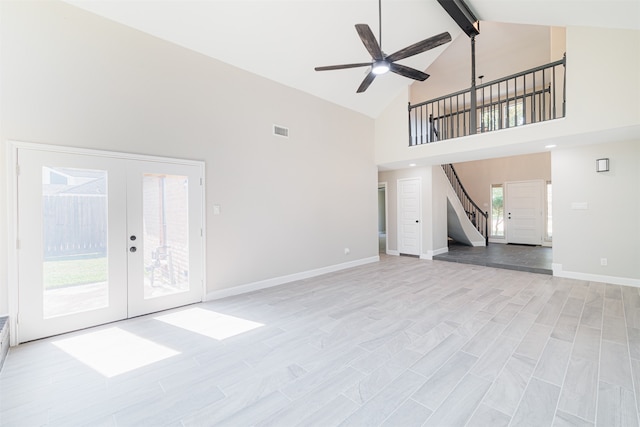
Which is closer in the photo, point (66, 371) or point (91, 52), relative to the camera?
point (66, 371)

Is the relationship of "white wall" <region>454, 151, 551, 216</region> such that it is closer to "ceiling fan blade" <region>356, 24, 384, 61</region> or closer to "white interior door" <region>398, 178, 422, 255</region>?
"white interior door" <region>398, 178, 422, 255</region>

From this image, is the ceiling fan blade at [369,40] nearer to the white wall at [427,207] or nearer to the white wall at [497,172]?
the white wall at [427,207]

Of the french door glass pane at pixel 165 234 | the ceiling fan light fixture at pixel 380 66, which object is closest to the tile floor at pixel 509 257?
the ceiling fan light fixture at pixel 380 66

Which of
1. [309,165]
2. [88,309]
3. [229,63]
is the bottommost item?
[88,309]

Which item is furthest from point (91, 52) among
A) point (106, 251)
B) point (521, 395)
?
point (521, 395)

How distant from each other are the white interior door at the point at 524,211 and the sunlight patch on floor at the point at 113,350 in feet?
33.5

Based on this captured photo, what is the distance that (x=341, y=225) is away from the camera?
6.20 metres

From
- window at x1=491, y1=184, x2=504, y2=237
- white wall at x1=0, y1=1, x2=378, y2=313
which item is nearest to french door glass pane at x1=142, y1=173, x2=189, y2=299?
white wall at x1=0, y1=1, x2=378, y2=313

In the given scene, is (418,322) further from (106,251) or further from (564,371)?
(106,251)

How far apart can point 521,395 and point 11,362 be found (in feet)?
14.2

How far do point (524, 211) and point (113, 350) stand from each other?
424 inches

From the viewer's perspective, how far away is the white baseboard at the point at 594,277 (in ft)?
15.2

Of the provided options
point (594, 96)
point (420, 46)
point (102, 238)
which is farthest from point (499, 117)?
point (102, 238)

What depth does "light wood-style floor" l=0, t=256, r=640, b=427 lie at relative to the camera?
1.83 m
